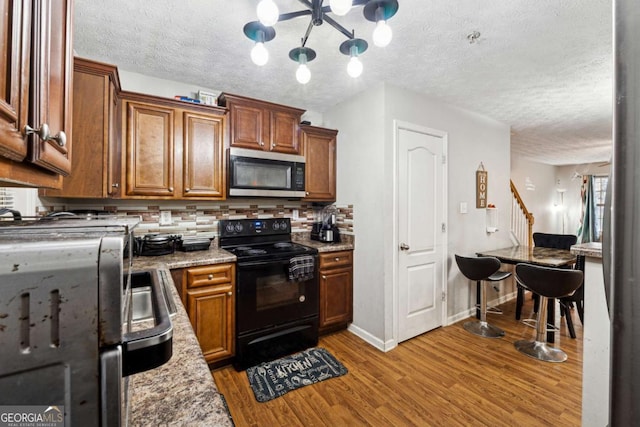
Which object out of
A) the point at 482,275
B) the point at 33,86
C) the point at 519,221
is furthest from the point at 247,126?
the point at 519,221

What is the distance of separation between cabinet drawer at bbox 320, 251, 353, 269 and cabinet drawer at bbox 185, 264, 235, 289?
0.89 m

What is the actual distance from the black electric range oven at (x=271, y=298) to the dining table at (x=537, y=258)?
202 cm

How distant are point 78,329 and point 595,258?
194 cm

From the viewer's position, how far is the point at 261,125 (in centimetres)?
268

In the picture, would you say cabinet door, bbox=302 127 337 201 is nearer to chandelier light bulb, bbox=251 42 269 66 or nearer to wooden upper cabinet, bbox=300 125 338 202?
wooden upper cabinet, bbox=300 125 338 202

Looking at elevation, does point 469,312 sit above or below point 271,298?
below

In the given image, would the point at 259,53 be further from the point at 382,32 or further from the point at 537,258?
the point at 537,258

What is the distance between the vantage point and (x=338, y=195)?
3166mm

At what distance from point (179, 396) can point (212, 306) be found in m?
1.64

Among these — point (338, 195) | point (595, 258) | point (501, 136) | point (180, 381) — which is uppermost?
point (501, 136)

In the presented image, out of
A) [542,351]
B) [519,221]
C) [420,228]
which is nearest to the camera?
[542,351]

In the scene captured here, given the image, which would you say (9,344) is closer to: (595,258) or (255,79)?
(595,258)

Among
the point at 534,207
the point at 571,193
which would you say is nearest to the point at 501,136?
the point at 534,207

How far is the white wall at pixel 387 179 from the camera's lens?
2.58 meters
